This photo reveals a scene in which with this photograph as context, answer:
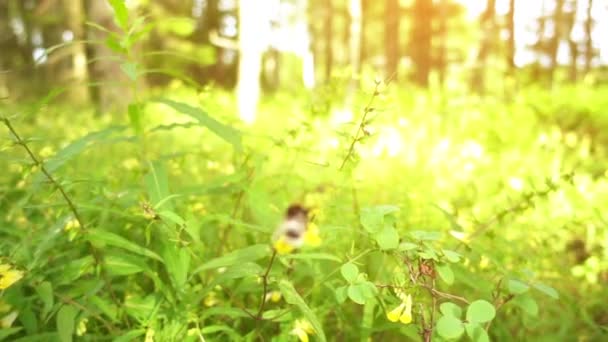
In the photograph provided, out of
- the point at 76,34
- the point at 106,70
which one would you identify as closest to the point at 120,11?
the point at 106,70

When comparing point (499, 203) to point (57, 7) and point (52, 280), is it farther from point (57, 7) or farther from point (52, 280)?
point (57, 7)

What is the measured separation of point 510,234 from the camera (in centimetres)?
305

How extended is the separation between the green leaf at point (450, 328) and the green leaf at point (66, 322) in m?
0.91

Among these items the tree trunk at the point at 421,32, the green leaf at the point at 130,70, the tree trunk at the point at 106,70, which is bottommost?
the tree trunk at the point at 421,32

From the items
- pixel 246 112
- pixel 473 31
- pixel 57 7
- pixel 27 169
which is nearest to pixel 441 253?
pixel 27 169

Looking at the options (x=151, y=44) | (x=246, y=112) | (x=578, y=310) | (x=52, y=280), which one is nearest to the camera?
(x=52, y=280)

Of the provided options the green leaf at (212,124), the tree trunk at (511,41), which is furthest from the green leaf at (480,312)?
the tree trunk at (511,41)

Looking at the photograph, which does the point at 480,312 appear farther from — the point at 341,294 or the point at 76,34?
the point at 76,34

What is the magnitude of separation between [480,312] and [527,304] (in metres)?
0.35

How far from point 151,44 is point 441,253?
22.5 metres

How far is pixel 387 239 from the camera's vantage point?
52.7 inches

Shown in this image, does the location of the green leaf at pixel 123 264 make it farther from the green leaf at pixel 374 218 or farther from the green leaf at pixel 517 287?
the green leaf at pixel 517 287

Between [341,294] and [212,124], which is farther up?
[212,124]

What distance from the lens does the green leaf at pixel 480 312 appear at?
1.26 meters
